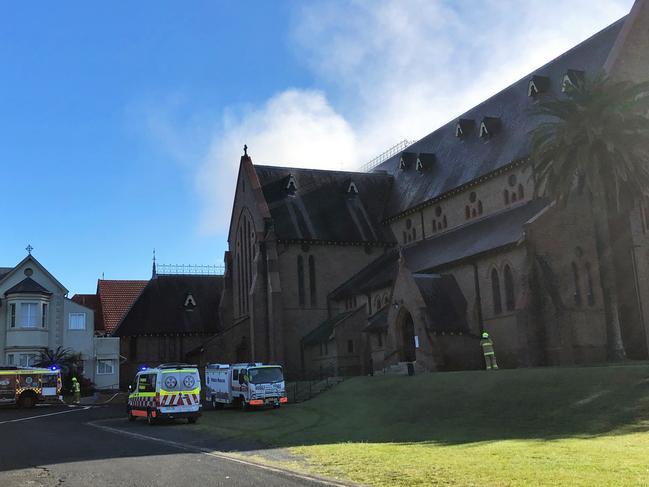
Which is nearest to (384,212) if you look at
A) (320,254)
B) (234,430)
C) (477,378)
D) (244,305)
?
(320,254)

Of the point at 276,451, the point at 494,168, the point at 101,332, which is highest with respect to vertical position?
the point at 494,168

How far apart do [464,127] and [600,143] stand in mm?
20225

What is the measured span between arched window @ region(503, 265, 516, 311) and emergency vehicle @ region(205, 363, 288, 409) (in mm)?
13023

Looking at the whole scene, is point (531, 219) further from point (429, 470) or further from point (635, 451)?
point (429, 470)

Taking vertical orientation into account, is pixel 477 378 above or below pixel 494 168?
below

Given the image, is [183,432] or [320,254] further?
[320,254]

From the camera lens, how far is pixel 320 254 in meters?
55.9

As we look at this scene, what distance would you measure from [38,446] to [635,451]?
16.6 meters

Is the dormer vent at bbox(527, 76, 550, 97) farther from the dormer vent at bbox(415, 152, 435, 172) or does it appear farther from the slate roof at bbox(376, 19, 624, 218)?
the dormer vent at bbox(415, 152, 435, 172)

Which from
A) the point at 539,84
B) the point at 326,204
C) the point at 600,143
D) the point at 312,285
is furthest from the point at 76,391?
the point at 600,143

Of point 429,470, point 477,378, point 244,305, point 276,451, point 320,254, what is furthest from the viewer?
point 244,305

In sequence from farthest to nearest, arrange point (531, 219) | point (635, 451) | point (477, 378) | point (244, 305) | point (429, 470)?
1. point (244, 305)
2. point (531, 219)
3. point (477, 378)
4. point (635, 451)
5. point (429, 470)

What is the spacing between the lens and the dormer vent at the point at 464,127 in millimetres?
51719

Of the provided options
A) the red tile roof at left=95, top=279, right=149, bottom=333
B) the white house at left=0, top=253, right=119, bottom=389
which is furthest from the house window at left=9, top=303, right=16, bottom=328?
the red tile roof at left=95, top=279, right=149, bottom=333
